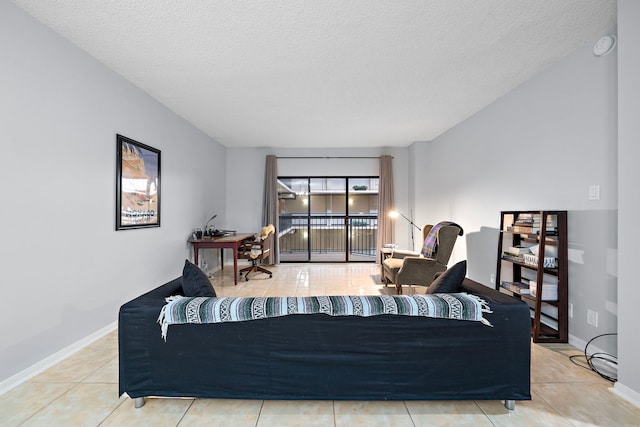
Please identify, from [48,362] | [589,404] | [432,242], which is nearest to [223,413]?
[48,362]

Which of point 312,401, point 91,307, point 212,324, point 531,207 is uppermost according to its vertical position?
point 531,207

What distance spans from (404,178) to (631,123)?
13.8 feet

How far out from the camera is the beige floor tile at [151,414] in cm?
151

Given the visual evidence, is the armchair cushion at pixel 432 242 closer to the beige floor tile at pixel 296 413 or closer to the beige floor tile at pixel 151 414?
the beige floor tile at pixel 296 413

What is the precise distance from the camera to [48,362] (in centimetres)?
206

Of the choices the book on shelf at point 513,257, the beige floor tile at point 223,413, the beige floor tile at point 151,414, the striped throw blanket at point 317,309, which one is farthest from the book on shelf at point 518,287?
the beige floor tile at point 151,414

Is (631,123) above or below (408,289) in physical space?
above

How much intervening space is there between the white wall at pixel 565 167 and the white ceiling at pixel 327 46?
9.8 inches

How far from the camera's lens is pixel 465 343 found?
4.97 feet

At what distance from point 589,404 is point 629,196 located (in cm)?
126

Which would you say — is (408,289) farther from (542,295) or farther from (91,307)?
(91,307)

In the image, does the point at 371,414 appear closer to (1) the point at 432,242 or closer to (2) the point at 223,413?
(2) the point at 223,413

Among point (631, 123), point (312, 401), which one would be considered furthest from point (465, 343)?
point (631, 123)

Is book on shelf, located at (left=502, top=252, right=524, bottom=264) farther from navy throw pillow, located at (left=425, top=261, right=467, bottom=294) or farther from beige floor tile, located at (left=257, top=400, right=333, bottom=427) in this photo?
beige floor tile, located at (left=257, top=400, right=333, bottom=427)
